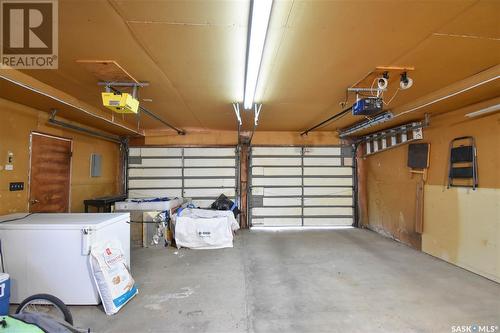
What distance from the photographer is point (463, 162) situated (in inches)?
161

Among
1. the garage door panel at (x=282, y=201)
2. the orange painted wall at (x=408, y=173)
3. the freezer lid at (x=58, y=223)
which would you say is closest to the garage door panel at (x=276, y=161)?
the garage door panel at (x=282, y=201)

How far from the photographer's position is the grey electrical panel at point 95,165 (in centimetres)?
592

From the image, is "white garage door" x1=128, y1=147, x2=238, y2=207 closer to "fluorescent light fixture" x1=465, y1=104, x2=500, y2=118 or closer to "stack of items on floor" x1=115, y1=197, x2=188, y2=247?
"stack of items on floor" x1=115, y1=197, x2=188, y2=247

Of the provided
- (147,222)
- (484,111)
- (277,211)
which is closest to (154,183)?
(147,222)

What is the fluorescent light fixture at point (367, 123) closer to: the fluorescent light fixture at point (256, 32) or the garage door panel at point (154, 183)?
the fluorescent light fixture at point (256, 32)

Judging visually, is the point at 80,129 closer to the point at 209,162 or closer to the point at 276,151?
the point at 209,162

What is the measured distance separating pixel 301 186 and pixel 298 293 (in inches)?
167

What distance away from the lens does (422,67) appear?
9.45 feet

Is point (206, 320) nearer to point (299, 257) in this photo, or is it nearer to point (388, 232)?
point (299, 257)

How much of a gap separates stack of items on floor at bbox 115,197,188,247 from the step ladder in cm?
502

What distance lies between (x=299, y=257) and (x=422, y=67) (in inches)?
129

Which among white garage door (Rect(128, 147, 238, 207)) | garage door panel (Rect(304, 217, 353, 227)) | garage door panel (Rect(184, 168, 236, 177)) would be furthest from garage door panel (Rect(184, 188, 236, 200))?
garage door panel (Rect(304, 217, 353, 227))

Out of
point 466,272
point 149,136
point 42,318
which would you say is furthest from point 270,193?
point 42,318

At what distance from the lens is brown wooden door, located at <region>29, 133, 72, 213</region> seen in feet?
14.0
